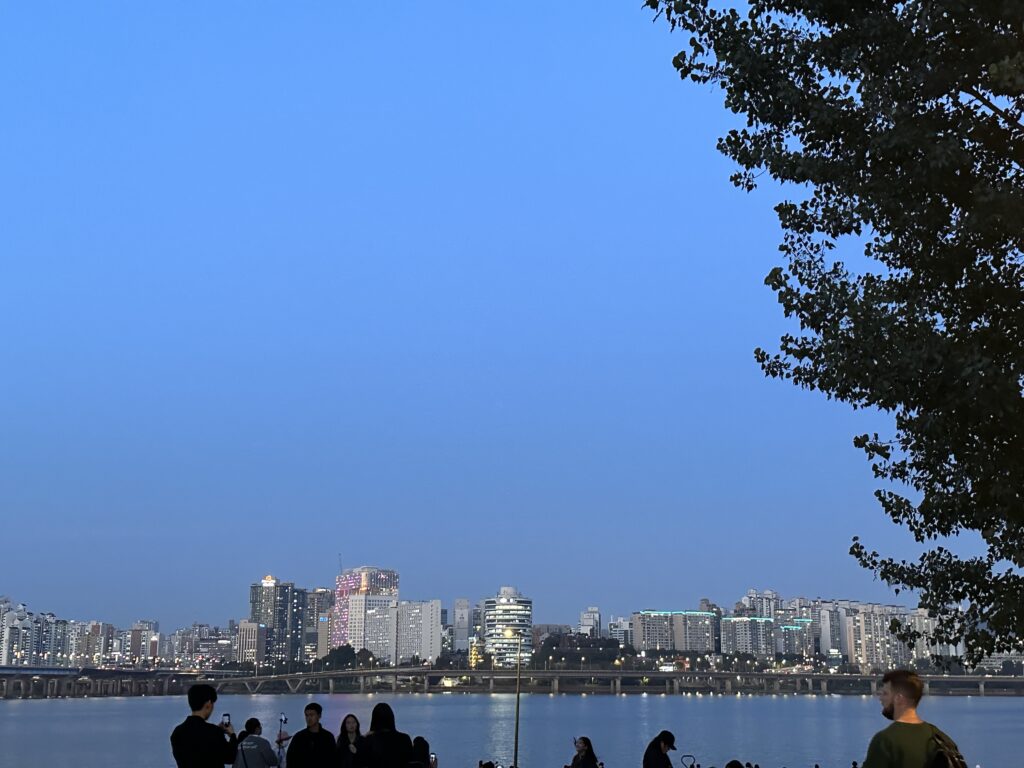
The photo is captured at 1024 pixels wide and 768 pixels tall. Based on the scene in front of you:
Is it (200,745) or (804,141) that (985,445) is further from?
(200,745)

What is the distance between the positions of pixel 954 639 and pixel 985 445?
12.6 feet

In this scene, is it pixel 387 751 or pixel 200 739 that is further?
pixel 387 751

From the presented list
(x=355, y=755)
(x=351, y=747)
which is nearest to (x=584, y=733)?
(x=351, y=747)

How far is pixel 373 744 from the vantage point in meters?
9.90

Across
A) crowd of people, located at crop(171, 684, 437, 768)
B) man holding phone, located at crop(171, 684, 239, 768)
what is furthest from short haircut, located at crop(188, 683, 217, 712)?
crowd of people, located at crop(171, 684, 437, 768)

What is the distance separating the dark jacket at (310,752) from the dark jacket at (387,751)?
0.34 metres

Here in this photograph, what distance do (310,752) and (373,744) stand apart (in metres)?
0.54

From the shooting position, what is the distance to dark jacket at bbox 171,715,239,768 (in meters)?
7.75

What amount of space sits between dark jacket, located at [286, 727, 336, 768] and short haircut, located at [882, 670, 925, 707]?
5.77 metres

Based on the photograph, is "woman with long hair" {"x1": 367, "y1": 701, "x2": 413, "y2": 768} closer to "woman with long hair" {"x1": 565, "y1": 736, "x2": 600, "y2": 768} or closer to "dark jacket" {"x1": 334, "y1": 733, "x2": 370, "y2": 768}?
"dark jacket" {"x1": 334, "y1": 733, "x2": 370, "y2": 768}

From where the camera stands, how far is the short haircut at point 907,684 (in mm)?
5246

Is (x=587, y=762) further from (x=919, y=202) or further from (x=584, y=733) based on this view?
(x=584, y=733)

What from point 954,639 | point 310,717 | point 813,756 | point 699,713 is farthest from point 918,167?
point 699,713

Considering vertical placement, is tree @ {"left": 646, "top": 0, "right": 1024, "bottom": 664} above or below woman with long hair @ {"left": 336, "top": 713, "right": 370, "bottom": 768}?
above
